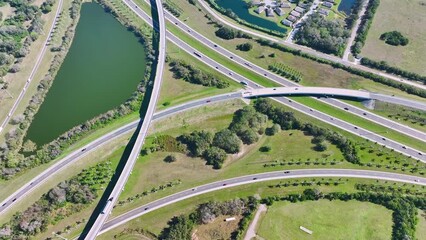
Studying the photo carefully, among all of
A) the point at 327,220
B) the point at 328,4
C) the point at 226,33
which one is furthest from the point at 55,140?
the point at 328,4

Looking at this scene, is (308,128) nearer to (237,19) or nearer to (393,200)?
(393,200)

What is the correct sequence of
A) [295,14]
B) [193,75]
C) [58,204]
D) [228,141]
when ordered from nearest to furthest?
[58,204], [228,141], [193,75], [295,14]

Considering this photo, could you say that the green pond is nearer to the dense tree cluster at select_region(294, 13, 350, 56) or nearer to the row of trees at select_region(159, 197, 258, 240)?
the row of trees at select_region(159, 197, 258, 240)

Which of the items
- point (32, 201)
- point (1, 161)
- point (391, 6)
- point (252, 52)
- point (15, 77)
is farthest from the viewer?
point (391, 6)

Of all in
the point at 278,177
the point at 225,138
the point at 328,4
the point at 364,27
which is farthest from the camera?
the point at 328,4

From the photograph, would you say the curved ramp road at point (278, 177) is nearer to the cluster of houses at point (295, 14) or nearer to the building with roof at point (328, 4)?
the cluster of houses at point (295, 14)

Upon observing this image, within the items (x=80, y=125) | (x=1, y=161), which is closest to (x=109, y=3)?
(x=80, y=125)

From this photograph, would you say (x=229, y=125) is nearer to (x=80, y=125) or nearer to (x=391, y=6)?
(x=80, y=125)
